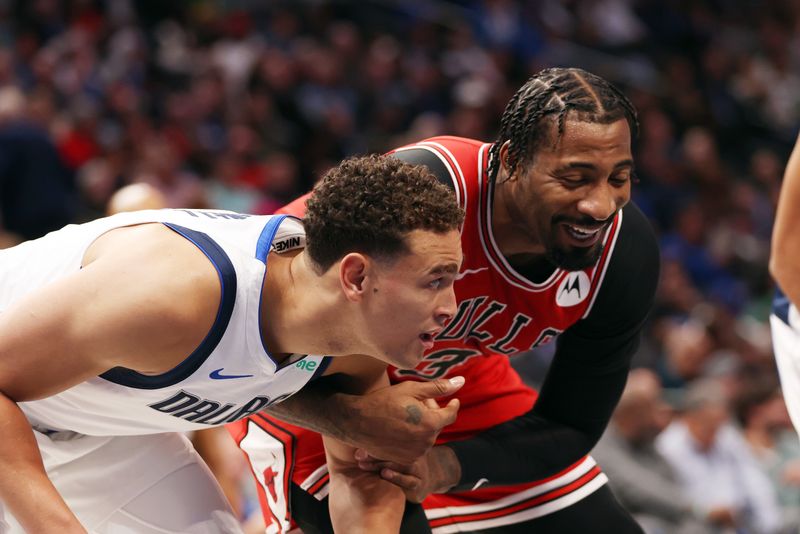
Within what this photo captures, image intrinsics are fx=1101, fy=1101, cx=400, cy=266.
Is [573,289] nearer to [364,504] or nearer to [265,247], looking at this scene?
[364,504]

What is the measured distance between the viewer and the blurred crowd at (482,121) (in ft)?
20.8

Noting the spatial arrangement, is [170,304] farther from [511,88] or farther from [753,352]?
[511,88]

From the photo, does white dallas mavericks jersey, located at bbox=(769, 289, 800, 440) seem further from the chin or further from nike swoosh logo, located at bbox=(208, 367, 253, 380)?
nike swoosh logo, located at bbox=(208, 367, 253, 380)

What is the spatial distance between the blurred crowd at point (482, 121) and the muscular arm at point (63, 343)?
Result: 3.49 m

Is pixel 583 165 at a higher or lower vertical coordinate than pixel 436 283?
higher

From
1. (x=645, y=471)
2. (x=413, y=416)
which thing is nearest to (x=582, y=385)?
(x=413, y=416)

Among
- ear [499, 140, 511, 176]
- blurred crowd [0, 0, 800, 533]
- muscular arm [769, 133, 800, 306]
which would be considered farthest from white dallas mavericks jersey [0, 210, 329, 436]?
blurred crowd [0, 0, 800, 533]

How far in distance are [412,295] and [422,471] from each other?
68 cm

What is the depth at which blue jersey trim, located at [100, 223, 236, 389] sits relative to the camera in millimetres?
2395

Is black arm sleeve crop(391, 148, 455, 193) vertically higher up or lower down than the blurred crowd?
higher up

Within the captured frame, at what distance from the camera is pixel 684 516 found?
5.37 metres

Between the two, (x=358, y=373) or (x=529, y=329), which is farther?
(x=529, y=329)

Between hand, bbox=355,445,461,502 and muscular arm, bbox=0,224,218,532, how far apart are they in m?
0.75

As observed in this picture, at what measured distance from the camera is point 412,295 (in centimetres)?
246
